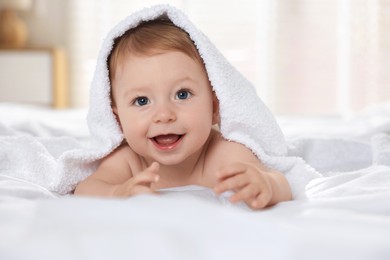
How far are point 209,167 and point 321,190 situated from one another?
10.8 inches

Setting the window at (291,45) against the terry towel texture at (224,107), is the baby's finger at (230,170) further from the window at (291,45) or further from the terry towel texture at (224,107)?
the window at (291,45)

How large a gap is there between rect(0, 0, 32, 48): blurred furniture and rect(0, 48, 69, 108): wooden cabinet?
0.18 meters

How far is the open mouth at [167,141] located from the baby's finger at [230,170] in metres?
0.23

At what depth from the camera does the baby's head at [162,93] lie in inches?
44.3

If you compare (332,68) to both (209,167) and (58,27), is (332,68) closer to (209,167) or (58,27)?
(58,27)

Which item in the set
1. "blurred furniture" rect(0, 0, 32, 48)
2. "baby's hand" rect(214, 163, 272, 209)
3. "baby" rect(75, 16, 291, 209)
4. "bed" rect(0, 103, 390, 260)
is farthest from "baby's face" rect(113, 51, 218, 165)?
"blurred furniture" rect(0, 0, 32, 48)

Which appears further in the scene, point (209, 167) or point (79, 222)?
point (209, 167)

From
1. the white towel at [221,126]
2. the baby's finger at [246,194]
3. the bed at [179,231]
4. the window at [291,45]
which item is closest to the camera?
the bed at [179,231]

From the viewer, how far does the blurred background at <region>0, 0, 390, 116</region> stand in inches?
195

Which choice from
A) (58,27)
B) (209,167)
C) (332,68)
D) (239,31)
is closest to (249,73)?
(239,31)

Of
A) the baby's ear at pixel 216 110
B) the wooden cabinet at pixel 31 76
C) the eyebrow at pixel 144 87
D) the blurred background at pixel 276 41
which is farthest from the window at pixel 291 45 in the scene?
the eyebrow at pixel 144 87

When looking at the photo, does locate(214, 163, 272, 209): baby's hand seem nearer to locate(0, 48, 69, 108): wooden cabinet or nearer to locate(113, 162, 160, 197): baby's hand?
locate(113, 162, 160, 197): baby's hand

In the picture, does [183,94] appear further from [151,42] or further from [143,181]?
[143,181]

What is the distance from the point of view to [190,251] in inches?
23.0
